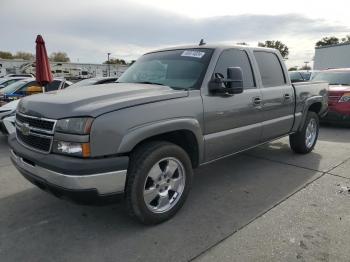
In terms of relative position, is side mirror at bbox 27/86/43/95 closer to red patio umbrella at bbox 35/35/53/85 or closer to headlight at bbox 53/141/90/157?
red patio umbrella at bbox 35/35/53/85

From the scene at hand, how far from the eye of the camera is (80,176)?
8.92 ft

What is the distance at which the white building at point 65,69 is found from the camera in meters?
30.9

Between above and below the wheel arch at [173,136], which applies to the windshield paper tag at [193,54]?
above

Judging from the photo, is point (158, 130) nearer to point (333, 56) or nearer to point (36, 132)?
point (36, 132)

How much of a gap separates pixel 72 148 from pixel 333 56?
30683 mm

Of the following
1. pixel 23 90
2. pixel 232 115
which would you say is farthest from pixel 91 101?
pixel 23 90

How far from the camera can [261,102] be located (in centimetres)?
450

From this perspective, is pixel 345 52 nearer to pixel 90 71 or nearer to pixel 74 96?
pixel 90 71

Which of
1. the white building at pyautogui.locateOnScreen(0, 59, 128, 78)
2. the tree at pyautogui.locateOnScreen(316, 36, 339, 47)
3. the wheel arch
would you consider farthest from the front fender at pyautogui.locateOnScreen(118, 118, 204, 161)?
the tree at pyautogui.locateOnScreen(316, 36, 339, 47)

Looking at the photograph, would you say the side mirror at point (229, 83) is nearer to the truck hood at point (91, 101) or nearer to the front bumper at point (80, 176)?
the truck hood at point (91, 101)

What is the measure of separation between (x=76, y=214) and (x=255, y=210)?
2.00 meters

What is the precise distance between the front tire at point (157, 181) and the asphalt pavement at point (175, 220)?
0.17m

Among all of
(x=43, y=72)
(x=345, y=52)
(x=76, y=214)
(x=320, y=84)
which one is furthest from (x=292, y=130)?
(x=345, y=52)

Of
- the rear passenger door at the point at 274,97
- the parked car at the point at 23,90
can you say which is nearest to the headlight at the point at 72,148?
the rear passenger door at the point at 274,97
